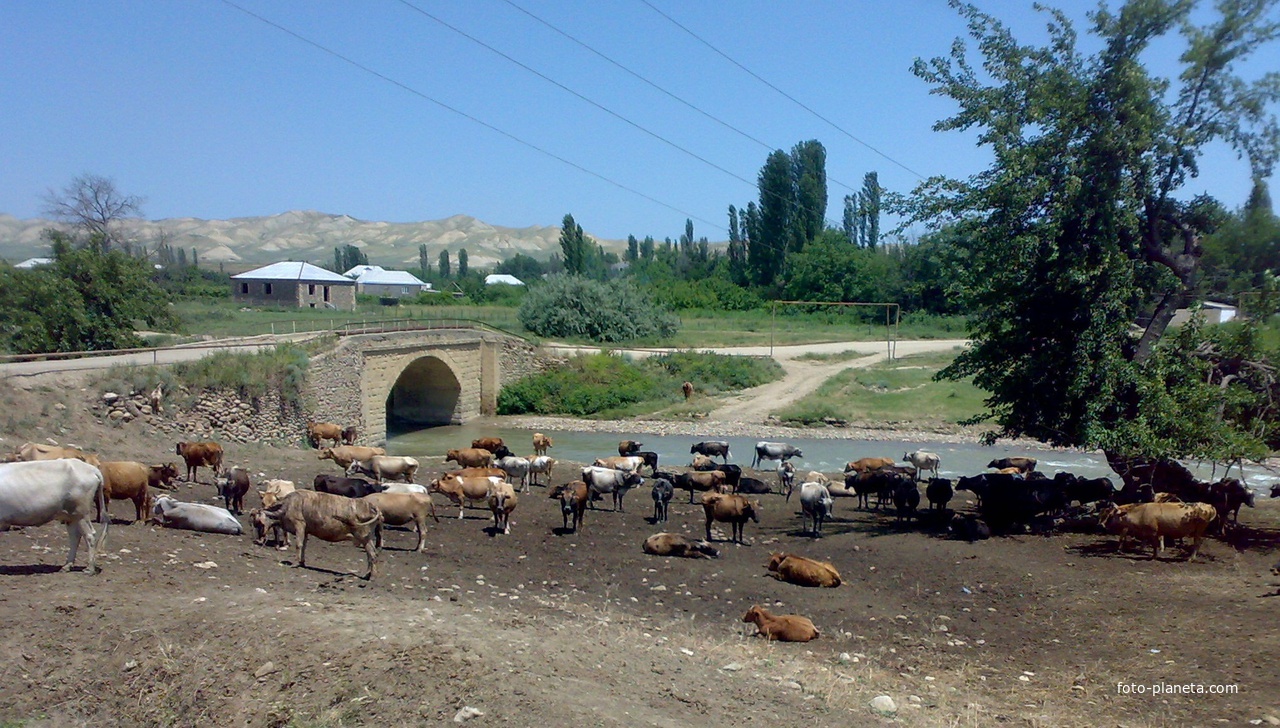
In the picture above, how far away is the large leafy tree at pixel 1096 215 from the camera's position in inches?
663

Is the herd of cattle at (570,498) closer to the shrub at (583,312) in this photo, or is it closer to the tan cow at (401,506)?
the tan cow at (401,506)

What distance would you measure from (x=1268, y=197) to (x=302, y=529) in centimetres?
1768

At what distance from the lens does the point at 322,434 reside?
29891mm

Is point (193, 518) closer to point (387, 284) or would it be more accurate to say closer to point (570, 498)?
point (570, 498)

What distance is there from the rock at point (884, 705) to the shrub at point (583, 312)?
53110 millimetres

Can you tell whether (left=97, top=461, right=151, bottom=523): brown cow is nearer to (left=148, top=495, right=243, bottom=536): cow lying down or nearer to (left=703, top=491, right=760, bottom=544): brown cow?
(left=148, top=495, right=243, bottom=536): cow lying down

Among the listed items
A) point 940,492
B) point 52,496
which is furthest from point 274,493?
point 940,492

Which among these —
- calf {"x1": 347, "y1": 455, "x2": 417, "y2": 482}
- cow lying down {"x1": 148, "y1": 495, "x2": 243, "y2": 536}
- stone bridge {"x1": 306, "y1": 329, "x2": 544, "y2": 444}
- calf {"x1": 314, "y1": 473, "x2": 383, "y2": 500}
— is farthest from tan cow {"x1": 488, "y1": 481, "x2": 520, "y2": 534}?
stone bridge {"x1": 306, "y1": 329, "x2": 544, "y2": 444}

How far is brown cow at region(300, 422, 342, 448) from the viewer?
98.2ft

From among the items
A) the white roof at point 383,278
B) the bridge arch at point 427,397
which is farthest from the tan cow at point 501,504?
the white roof at point 383,278

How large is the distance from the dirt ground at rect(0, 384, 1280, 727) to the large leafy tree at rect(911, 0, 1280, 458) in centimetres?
263

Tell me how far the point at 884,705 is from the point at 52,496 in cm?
909

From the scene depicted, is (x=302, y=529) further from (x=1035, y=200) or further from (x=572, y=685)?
(x=1035, y=200)

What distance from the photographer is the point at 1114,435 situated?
16.7m
